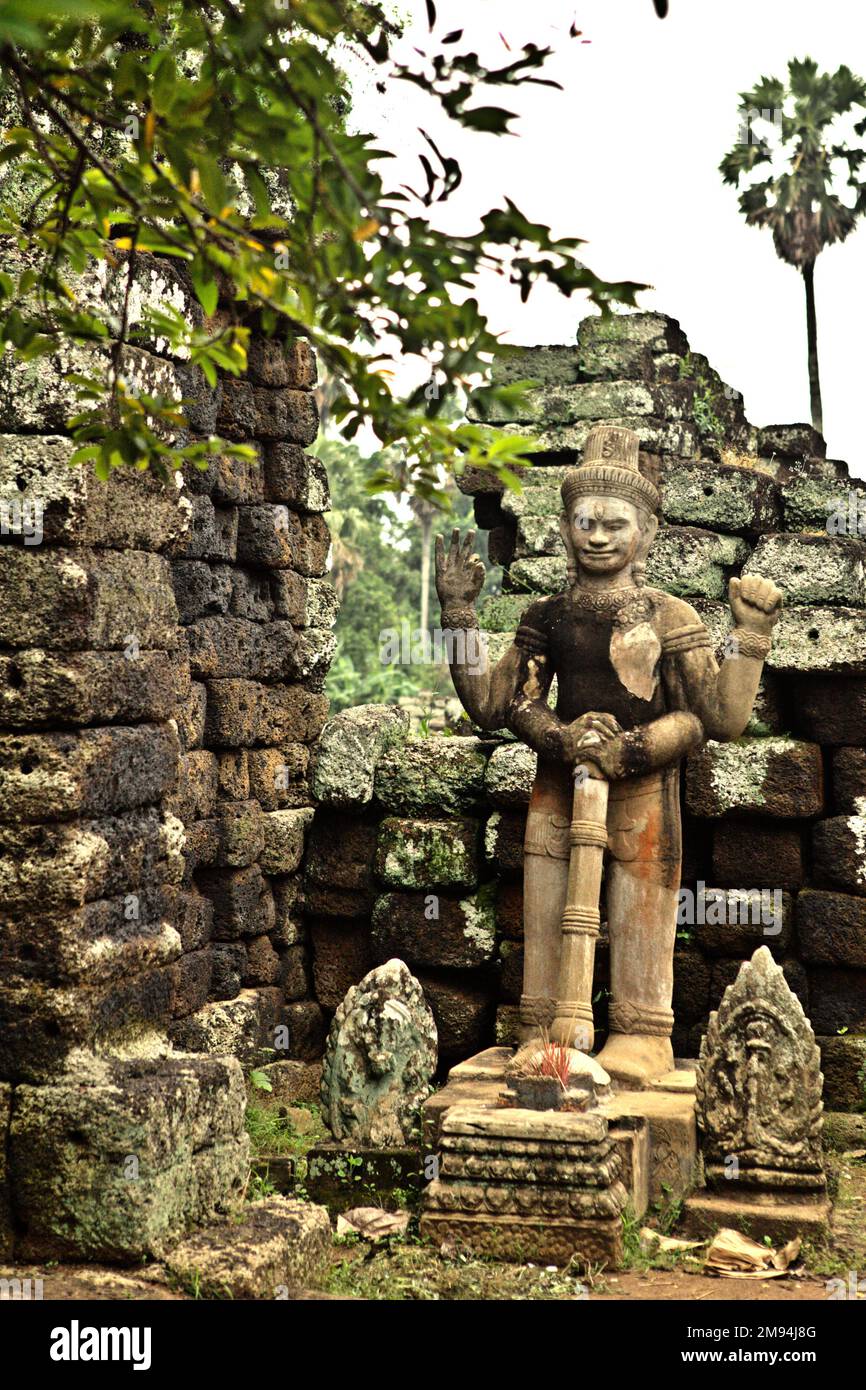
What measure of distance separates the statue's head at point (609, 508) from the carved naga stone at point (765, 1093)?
171 centimetres

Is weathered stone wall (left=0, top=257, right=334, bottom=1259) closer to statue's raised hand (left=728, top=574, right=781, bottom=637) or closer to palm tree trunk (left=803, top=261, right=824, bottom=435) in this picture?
statue's raised hand (left=728, top=574, right=781, bottom=637)

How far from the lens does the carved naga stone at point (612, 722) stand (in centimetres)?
613

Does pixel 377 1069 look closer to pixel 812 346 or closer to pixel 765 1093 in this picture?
pixel 765 1093

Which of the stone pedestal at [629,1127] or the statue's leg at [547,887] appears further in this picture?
the statue's leg at [547,887]

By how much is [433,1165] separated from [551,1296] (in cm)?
92

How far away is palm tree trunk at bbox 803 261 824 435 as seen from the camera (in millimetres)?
23719

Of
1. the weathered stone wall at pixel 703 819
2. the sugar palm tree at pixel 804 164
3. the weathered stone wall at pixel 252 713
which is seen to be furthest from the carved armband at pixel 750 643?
the sugar palm tree at pixel 804 164

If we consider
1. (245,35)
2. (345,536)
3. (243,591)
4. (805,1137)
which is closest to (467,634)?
(243,591)

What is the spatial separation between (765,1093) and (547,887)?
→ 1.26 metres

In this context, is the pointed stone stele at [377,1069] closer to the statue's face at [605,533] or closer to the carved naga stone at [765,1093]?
the carved naga stone at [765,1093]

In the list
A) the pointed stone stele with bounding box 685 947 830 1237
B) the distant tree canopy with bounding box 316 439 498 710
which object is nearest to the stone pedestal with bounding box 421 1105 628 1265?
the pointed stone stele with bounding box 685 947 830 1237

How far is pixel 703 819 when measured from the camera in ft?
24.1

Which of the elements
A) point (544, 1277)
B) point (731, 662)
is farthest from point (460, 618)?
point (544, 1277)

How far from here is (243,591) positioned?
7.78m
